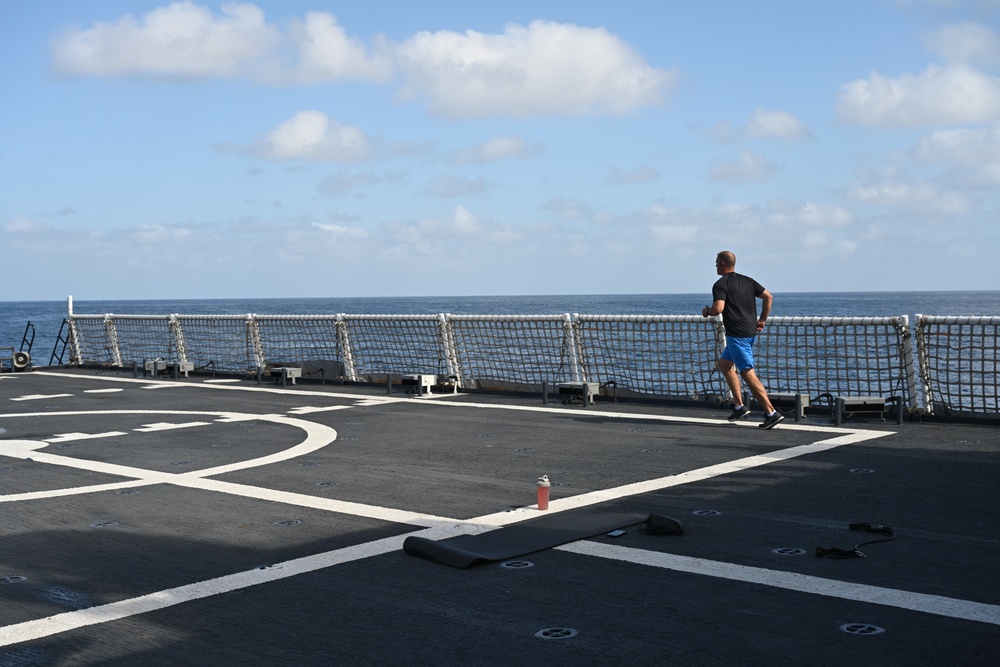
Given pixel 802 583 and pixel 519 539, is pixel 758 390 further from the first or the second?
pixel 802 583

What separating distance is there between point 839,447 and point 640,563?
500 centimetres

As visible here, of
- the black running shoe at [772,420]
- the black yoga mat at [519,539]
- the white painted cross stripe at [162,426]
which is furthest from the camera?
the white painted cross stripe at [162,426]

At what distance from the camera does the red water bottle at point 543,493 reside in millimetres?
7250

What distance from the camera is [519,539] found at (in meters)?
6.47

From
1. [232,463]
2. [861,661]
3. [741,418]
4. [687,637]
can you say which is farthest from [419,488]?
[741,418]

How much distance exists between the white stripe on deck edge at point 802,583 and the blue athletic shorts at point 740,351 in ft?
19.9

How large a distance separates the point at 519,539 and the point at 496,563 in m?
0.55

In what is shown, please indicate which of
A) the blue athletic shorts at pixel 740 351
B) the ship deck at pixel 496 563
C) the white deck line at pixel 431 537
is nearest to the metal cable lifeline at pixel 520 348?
the blue athletic shorts at pixel 740 351

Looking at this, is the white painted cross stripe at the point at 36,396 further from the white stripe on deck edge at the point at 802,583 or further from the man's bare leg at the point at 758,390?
the white stripe on deck edge at the point at 802,583

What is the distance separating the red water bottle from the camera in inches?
285

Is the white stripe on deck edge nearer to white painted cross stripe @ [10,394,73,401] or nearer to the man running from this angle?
the man running

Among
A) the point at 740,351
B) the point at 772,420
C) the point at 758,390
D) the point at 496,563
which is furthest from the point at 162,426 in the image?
the point at 496,563

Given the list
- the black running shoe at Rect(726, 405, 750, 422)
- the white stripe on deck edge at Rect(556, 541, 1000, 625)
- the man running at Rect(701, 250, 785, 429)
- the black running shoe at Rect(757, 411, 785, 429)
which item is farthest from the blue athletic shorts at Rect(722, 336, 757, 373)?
the white stripe on deck edge at Rect(556, 541, 1000, 625)

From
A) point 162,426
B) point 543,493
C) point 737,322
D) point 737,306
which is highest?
point 737,306
